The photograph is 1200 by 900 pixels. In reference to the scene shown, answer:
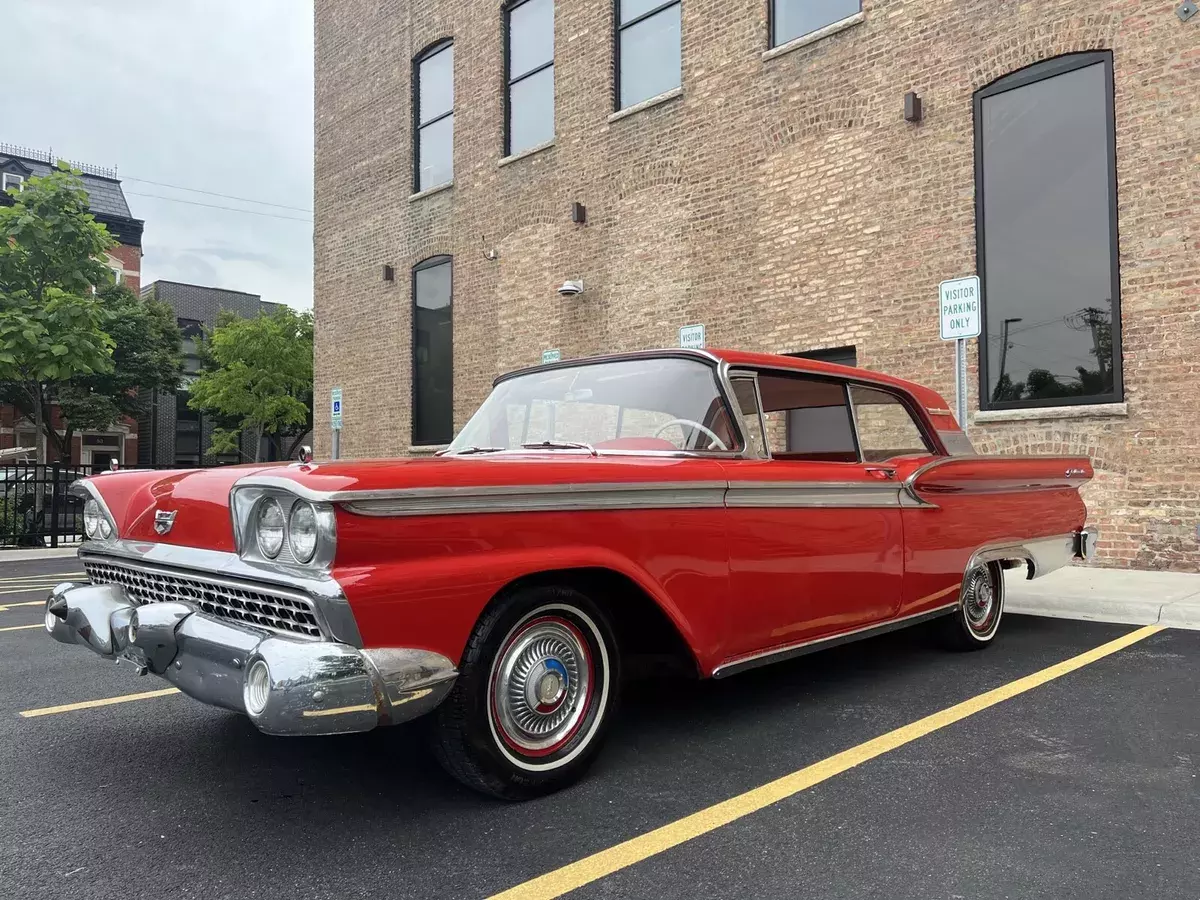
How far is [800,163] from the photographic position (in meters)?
10.2

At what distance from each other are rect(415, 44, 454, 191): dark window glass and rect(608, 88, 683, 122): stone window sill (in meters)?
4.25

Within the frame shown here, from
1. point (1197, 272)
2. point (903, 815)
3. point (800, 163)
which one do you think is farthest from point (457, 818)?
point (800, 163)

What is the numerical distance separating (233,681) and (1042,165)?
8.80 m

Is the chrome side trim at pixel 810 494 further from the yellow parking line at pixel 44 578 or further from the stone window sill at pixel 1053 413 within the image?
the yellow parking line at pixel 44 578

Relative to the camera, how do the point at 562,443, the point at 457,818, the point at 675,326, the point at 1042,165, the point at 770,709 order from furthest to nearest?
1. the point at 675,326
2. the point at 1042,165
3. the point at 770,709
4. the point at 562,443
5. the point at 457,818

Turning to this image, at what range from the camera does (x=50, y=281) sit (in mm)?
15125

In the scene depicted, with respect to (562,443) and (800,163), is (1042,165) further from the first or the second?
(562,443)

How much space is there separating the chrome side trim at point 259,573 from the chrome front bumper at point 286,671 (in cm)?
6

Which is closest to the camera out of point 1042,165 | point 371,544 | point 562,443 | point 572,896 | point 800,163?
point 572,896

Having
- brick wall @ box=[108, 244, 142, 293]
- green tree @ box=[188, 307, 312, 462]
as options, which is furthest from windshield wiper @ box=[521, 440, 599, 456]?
brick wall @ box=[108, 244, 142, 293]

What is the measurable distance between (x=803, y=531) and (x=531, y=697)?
1.39 metres

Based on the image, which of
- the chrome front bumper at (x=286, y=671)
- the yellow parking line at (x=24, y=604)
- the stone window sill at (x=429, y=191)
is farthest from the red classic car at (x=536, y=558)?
the stone window sill at (x=429, y=191)

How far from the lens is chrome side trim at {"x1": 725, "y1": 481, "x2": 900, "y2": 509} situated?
3305 mm

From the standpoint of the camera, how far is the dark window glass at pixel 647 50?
11844 mm
